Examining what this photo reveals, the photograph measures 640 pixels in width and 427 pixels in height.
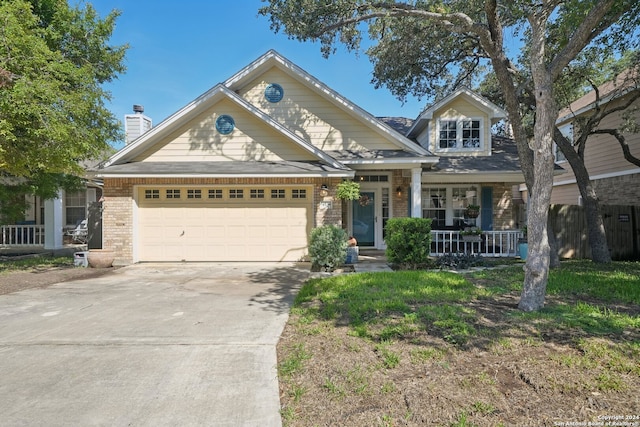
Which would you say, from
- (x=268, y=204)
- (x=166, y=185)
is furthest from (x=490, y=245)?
(x=166, y=185)

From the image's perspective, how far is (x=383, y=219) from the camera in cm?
1290

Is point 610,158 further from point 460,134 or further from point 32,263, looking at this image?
point 32,263

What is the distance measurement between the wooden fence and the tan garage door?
8299 millimetres

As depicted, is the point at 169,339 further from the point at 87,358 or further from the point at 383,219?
the point at 383,219

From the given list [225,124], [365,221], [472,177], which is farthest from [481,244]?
[225,124]

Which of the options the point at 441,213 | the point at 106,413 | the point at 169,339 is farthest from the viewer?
the point at 441,213

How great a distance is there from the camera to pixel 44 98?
7656mm

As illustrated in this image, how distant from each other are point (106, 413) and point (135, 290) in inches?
200

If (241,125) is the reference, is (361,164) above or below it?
below

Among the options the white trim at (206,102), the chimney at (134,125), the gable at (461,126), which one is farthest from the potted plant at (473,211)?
the chimney at (134,125)

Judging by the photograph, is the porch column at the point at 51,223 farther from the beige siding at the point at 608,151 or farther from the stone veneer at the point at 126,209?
the beige siding at the point at 608,151

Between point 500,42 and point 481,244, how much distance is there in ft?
22.3

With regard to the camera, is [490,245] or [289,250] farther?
[490,245]

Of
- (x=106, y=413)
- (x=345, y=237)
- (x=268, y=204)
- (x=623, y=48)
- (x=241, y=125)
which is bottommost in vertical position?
(x=106, y=413)
